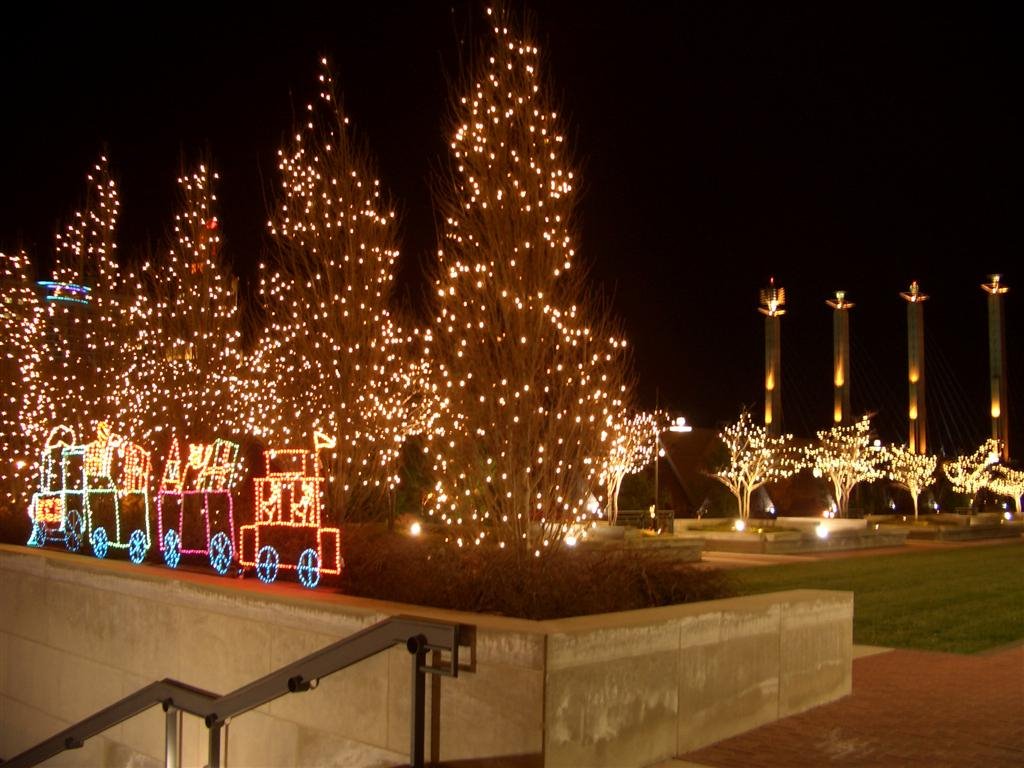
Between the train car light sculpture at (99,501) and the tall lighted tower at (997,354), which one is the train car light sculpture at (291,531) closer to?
the train car light sculpture at (99,501)

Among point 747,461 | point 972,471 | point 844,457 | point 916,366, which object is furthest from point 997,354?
point 747,461

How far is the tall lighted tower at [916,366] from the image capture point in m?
70.6

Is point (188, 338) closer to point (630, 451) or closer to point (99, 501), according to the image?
point (99, 501)

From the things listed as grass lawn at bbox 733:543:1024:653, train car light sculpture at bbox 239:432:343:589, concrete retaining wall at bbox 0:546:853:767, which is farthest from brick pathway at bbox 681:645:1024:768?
train car light sculpture at bbox 239:432:343:589

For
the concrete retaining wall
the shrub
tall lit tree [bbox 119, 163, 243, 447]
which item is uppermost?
tall lit tree [bbox 119, 163, 243, 447]

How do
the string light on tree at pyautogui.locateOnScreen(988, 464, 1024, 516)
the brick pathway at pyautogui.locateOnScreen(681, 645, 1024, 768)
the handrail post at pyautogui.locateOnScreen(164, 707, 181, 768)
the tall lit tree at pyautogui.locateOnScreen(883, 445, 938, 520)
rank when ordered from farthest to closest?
the string light on tree at pyautogui.locateOnScreen(988, 464, 1024, 516) → the tall lit tree at pyautogui.locateOnScreen(883, 445, 938, 520) → the handrail post at pyautogui.locateOnScreen(164, 707, 181, 768) → the brick pathway at pyautogui.locateOnScreen(681, 645, 1024, 768)

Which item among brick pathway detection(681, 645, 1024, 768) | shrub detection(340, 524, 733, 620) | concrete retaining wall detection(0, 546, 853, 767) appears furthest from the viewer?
shrub detection(340, 524, 733, 620)

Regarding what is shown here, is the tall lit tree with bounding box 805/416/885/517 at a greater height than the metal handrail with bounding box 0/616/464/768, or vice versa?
the tall lit tree with bounding box 805/416/885/517

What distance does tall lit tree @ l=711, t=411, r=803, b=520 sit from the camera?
39.6 metres

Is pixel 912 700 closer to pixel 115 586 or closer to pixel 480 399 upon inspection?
pixel 480 399

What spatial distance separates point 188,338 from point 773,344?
56656 mm

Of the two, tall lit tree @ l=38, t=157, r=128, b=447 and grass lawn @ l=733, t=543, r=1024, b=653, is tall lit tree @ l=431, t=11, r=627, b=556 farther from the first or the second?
tall lit tree @ l=38, t=157, r=128, b=447

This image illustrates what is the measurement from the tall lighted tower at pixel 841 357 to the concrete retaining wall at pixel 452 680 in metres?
62.0

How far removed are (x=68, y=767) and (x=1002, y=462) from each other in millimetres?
64189
